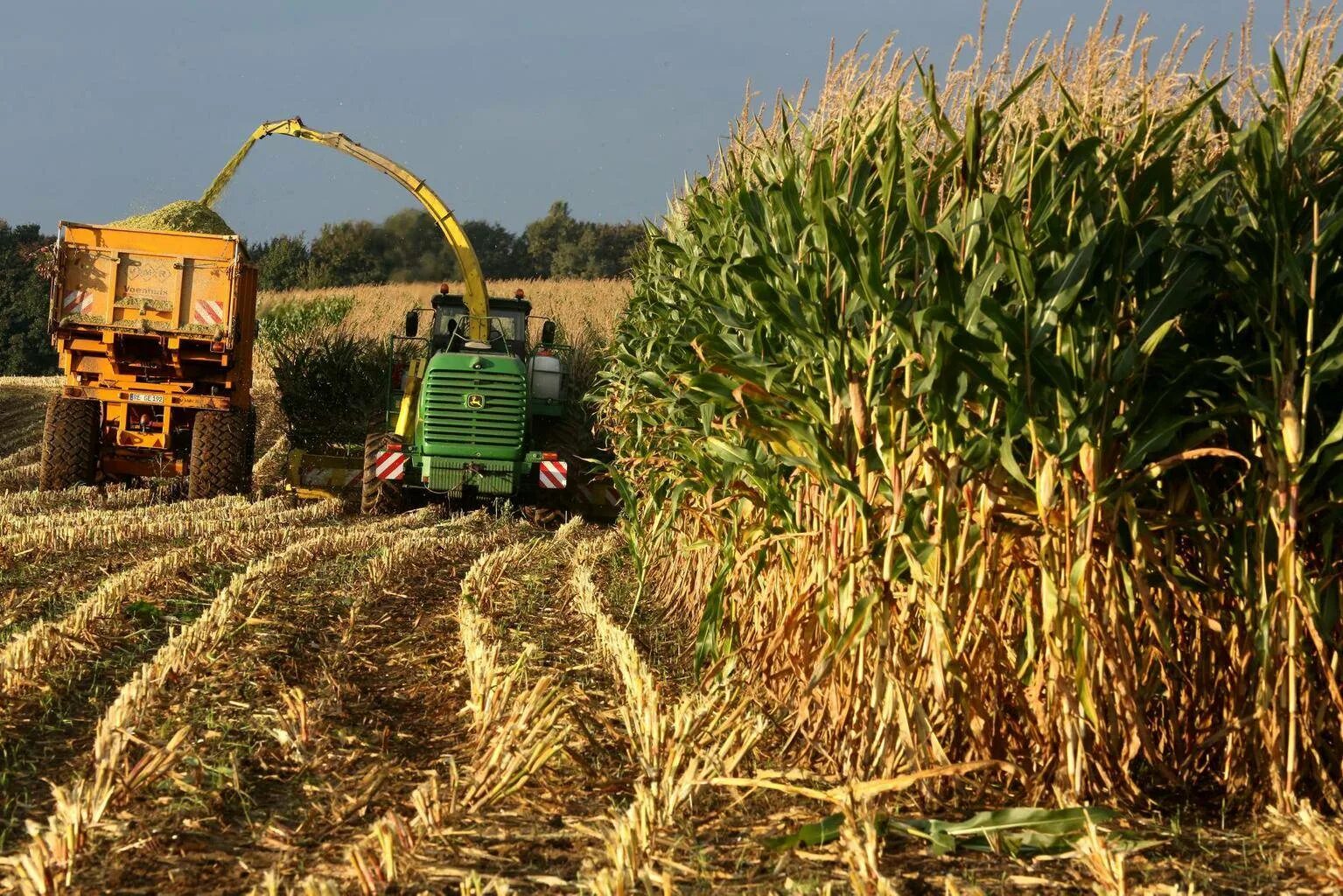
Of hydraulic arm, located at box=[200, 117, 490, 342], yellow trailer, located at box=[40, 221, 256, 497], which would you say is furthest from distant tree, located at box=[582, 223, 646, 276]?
yellow trailer, located at box=[40, 221, 256, 497]

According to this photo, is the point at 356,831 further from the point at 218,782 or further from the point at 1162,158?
the point at 1162,158

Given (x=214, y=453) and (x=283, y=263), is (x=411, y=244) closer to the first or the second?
(x=283, y=263)

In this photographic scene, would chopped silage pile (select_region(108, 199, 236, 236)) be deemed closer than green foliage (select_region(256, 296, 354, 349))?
Yes

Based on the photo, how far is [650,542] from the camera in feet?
27.2

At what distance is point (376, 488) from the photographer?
525 inches

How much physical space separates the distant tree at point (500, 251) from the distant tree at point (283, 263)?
9172 millimetres

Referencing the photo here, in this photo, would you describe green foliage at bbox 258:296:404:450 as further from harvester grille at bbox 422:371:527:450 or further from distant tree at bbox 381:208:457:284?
distant tree at bbox 381:208:457:284

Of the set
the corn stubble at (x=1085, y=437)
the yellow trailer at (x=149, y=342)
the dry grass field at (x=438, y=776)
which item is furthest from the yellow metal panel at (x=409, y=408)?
the corn stubble at (x=1085, y=437)

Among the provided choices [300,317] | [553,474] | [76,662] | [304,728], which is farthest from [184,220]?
[300,317]

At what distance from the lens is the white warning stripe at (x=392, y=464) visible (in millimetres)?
13109

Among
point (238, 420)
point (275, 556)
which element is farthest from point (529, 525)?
point (275, 556)

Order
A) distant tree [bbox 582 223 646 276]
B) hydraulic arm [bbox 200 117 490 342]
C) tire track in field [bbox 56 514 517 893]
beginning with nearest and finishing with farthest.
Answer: tire track in field [bbox 56 514 517 893] → hydraulic arm [bbox 200 117 490 342] → distant tree [bbox 582 223 646 276]

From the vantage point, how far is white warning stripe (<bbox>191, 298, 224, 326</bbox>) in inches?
519

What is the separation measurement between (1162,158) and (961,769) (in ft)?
6.15
